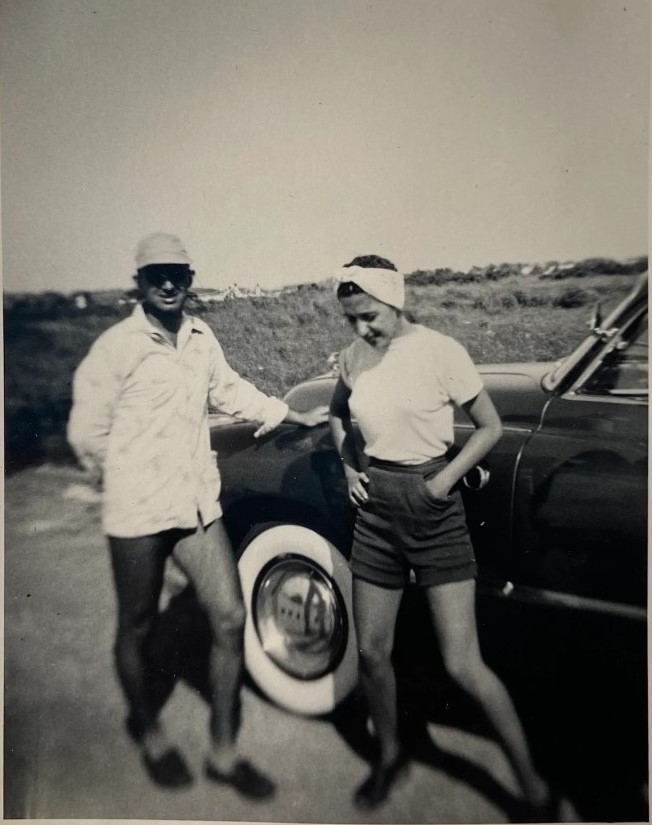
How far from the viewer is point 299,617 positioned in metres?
2.53

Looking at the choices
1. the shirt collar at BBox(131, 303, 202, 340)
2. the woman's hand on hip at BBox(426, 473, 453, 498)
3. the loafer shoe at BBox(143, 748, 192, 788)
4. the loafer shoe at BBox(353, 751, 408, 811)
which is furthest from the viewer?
the loafer shoe at BBox(143, 748, 192, 788)

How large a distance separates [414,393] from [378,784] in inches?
59.4

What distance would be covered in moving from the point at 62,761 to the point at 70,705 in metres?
0.24

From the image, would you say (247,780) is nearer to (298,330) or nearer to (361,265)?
(298,330)

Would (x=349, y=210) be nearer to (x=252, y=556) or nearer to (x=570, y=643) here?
(x=252, y=556)

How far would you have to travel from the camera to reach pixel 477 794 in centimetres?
237

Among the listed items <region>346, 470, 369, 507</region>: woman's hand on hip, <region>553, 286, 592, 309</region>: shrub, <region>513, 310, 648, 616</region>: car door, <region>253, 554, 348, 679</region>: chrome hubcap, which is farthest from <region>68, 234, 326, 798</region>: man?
<region>553, 286, 592, 309</region>: shrub

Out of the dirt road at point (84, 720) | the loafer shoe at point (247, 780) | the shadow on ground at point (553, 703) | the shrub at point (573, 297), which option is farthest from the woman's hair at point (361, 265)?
the loafer shoe at point (247, 780)

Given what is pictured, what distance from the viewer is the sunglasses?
2.59m

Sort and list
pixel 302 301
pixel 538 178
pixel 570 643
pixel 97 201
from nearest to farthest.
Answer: pixel 570 643 < pixel 538 178 < pixel 302 301 < pixel 97 201

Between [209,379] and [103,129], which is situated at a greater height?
[103,129]

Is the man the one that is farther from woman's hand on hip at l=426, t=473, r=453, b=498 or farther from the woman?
woman's hand on hip at l=426, t=473, r=453, b=498

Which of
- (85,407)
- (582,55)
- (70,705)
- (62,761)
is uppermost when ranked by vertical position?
(582,55)

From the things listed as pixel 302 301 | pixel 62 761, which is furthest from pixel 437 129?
pixel 62 761
